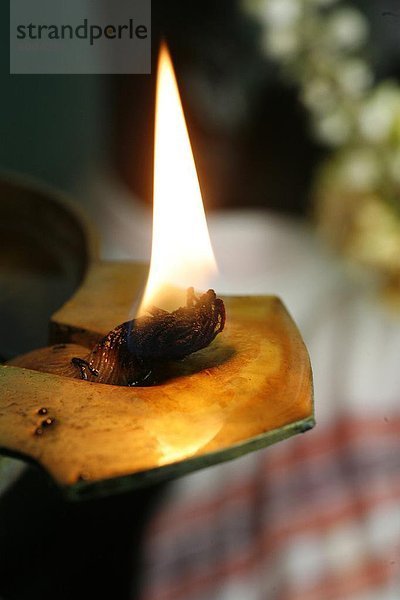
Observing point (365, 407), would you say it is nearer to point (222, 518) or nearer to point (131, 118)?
point (222, 518)

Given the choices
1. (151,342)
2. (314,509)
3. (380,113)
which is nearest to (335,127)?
(380,113)

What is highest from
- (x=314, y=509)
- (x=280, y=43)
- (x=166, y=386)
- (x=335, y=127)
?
(x=280, y=43)

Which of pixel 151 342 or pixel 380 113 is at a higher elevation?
pixel 380 113

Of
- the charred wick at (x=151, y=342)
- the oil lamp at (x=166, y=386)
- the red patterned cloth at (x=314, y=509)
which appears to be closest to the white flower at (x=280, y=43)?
the red patterned cloth at (x=314, y=509)

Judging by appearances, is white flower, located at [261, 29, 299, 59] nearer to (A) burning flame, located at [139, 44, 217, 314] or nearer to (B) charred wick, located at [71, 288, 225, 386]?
(A) burning flame, located at [139, 44, 217, 314]

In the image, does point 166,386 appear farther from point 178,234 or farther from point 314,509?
point 314,509

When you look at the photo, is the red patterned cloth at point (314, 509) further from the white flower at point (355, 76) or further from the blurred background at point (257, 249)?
the white flower at point (355, 76)

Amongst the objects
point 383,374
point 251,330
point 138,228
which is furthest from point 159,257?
point 138,228
